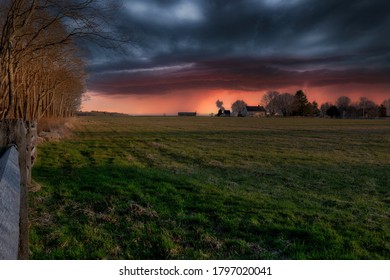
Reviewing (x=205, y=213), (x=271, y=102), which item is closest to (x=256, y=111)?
(x=271, y=102)

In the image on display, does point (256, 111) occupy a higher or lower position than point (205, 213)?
higher

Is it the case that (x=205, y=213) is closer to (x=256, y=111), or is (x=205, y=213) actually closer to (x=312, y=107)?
(x=312, y=107)

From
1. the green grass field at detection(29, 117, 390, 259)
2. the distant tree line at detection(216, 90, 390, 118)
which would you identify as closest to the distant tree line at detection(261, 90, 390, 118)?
the distant tree line at detection(216, 90, 390, 118)

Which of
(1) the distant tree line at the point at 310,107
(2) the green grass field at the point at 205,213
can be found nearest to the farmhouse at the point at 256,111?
A: (1) the distant tree line at the point at 310,107

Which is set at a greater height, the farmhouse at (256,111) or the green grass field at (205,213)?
the farmhouse at (256,111)

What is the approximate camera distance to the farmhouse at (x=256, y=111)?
600 feet

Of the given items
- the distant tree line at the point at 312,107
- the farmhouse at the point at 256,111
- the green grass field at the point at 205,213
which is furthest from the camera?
the farmhouse at the point at 256,111

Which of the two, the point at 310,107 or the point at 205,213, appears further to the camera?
the point at 310,107

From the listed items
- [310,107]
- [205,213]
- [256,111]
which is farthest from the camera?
[256,111]

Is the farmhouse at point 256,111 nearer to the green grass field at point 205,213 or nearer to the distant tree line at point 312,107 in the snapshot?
the distant tree line at point 312,107

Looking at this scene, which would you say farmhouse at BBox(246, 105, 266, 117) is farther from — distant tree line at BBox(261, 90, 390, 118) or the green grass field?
the green grass field

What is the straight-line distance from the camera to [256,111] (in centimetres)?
18638

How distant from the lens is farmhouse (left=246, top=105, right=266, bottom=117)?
183 metres
